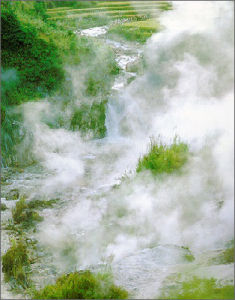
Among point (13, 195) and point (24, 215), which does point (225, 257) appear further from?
point (13, 195)

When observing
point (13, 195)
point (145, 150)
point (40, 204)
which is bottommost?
point (40, 204)

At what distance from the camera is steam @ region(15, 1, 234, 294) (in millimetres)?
4703

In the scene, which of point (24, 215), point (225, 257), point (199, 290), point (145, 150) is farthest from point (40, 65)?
point (199, 290)

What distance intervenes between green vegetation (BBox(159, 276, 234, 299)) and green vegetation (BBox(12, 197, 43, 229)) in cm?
277

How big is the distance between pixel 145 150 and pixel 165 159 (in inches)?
69.1

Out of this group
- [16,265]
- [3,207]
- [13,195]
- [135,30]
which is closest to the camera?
[16,265]

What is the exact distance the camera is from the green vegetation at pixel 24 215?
5262mm

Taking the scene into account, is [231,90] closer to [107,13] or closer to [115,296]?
[115,296]

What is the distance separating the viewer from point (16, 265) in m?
4.18

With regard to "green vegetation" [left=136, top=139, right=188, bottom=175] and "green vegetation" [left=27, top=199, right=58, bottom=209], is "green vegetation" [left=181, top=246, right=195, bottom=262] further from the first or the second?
"green vegetation" [left=27, top=199, right=58, bottom=209]

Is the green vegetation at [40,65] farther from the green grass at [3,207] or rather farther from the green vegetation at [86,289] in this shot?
the green vegetation at [86,289]

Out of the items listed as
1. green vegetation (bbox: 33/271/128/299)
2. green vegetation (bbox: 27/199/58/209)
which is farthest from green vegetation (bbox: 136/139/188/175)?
green vegetation (bbox: 33/271/128/299)

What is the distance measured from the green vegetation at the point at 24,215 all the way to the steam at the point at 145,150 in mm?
235

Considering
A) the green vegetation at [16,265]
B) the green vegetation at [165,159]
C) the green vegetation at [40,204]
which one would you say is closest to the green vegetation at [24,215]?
the green vegetation at [40,204]
